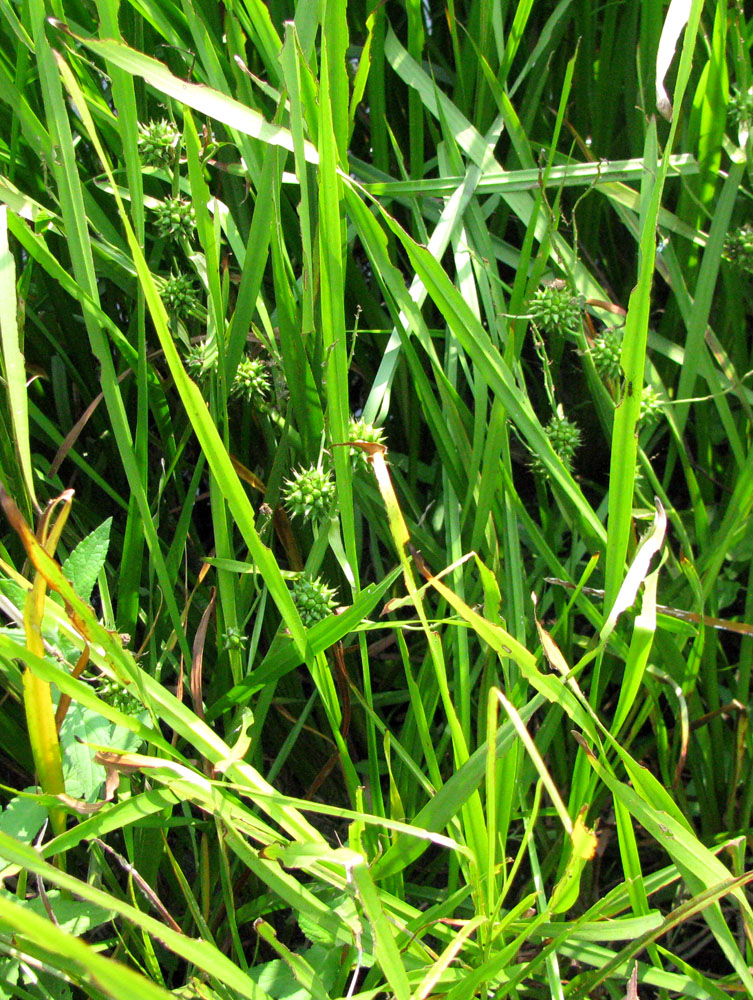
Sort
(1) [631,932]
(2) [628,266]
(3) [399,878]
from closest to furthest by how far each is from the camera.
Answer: (1) [631,932] → (3) [399,878] → (2) [628,266]

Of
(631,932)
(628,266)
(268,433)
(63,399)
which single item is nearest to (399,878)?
(631,932)

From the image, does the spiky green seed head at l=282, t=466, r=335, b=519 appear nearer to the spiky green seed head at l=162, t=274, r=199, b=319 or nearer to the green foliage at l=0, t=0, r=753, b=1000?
the green foliage at l=0, t=0, r=753, b=1000

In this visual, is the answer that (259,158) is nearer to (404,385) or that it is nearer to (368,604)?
(404,385)

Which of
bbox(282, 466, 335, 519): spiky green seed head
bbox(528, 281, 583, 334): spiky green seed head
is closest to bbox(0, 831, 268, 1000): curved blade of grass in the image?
bbox(282, 466, 335, 519): spiky green seed head

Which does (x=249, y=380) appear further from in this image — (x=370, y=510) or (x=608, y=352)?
(x=608, y=352)

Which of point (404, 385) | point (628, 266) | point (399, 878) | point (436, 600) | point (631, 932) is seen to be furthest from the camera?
point (628, 266)

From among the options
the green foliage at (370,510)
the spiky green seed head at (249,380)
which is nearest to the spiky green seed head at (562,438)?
the green foliage at (370,510)

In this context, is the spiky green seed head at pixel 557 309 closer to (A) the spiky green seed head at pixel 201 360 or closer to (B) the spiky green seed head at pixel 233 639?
(A) the spiky green seed head at pixel 201 360

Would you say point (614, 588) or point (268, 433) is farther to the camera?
point (268, 433)
